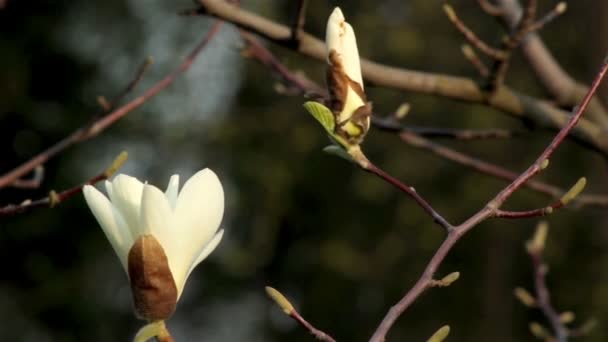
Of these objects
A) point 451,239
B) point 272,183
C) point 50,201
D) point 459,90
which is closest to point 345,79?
point 451,239

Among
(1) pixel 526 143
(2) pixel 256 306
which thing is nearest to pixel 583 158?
(1) pixel 526 143

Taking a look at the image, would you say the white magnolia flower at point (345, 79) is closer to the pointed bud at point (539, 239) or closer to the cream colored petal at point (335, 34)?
the cream colored petal at point (335, 34)

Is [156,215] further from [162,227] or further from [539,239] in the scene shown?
[539,239]

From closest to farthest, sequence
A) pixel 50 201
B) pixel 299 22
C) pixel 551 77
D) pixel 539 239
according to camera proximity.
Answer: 1. pixel 50 201
2. pixel 539 239
3. pixel 299 22
4. pixel 551 77

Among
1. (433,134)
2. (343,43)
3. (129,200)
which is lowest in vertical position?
(433,134)

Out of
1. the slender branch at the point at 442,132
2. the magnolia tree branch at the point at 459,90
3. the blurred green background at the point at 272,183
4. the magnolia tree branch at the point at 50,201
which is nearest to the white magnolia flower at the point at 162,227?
the magnolia tree branch at the point at 50,201

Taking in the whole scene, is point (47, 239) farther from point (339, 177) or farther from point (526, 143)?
point (526, 143)

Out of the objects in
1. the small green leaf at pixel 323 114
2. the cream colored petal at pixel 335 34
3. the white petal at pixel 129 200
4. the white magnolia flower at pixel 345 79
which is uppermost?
the cream colored petal at pixel 335 34
